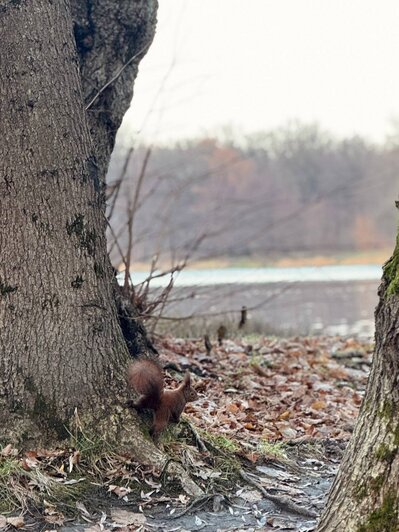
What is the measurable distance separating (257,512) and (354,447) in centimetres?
134

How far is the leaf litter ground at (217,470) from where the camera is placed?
14.7 ft

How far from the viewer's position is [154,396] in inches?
199

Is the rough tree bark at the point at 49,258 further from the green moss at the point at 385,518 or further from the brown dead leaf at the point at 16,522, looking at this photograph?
the green moss at the point at 385,518

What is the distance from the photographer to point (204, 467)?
516 centimetres

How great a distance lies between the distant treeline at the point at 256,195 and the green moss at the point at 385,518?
442 cm

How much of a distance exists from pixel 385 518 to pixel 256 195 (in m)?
8.56

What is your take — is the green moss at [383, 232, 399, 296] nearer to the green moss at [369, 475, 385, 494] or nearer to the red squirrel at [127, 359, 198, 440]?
the green moss at [369, 475, 385, 494]

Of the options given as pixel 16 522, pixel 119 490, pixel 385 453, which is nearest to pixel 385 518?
pixel 385 453

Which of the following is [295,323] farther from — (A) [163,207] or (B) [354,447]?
(B) [354,447]

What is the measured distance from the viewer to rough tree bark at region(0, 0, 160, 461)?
16.0ft

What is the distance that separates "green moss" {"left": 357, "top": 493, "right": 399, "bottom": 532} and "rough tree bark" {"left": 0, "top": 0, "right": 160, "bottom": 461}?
1.90m

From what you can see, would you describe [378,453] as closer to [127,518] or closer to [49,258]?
[127,518]

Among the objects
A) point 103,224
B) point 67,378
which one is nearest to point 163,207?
point 103,224

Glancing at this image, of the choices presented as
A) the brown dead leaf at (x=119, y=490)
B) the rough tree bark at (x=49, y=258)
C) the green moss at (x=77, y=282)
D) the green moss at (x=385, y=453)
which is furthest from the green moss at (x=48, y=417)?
the green moss at (x=385, y=453)
